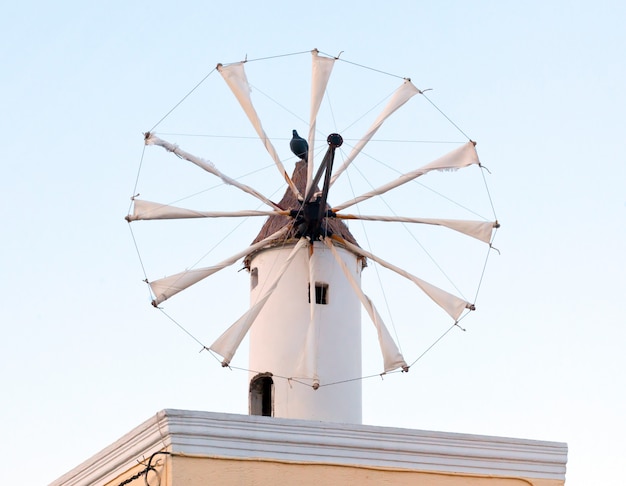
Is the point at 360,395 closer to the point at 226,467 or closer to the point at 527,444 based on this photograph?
the point at 527,444

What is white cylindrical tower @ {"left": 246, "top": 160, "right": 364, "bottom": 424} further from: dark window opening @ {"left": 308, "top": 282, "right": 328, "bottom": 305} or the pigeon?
the pigeon

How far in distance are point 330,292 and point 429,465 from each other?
536cm

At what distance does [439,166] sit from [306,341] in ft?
11.9

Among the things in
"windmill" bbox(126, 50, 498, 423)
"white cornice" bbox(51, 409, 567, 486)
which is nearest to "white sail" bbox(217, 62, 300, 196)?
"windmill" bbox(126, 50, 498, 423)

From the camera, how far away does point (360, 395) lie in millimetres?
20609

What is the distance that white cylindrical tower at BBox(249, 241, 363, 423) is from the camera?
2009 cm

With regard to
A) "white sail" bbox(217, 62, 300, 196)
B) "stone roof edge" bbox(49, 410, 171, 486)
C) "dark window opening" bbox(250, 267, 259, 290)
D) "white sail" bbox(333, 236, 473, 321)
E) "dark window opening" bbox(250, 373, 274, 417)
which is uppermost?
"white sail" bbox(217, 62, 300, 196)

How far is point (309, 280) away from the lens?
21.0 m

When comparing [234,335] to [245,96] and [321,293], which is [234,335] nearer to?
[321,293]

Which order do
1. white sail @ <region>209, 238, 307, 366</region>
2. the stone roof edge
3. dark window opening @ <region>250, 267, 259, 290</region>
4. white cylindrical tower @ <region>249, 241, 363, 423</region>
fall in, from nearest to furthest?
the stone roof edge, white sail @ <region>209, 238, 307, 366</region>, white cylindrical tower @ <region>249, 241, 363, 423</region>, dark window opening @ <region>250, 267, 259, 290</region>

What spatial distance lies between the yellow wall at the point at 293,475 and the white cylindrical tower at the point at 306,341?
3757 millimetres

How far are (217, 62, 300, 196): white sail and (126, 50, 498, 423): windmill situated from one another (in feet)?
0.05

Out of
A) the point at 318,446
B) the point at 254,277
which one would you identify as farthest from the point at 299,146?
the point at 318,446

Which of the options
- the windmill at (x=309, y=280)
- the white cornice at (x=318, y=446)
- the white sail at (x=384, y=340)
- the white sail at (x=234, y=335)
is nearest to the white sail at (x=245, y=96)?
the windmill at (x=309, y=280)
